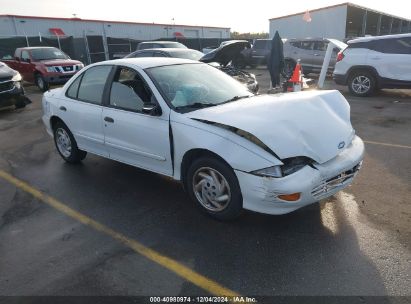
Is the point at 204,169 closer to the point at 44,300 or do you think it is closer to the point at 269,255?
the point at 269,255

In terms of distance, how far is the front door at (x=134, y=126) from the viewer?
404cm

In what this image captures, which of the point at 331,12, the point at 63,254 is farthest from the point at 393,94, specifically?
the point at 331,12

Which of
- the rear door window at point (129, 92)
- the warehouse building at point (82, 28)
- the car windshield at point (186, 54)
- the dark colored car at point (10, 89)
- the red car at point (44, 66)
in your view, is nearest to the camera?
the rear door window at point (129, 92)

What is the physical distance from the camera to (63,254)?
11.0ft

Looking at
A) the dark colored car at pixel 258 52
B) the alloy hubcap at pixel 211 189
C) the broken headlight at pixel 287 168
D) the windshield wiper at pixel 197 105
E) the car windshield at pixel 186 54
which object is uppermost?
the windshield wiper at pixel 197 105

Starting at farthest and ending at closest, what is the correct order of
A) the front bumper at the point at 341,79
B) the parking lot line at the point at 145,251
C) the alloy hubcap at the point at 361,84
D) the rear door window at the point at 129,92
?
1. the front bumper at the point at 341,79
2. the alloy hubcap at the point at 361,84
3. the rear door window at the point at 129,92
4. the parking lot line at the point at 145,251

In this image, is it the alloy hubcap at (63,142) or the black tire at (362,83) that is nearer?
the alloy hubcap at (63,142)

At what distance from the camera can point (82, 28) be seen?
2877 cm

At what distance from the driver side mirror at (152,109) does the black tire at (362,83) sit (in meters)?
8.69

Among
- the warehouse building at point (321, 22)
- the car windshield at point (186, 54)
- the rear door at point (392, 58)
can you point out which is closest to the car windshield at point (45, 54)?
the car windshield at point (186, 54)

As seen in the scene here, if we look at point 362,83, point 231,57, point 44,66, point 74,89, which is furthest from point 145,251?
point 44,66

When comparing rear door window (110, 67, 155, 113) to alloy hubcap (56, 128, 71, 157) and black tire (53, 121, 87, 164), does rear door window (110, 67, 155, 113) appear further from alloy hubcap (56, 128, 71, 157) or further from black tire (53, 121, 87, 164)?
alloy hubcap (56, 128, 71, 157)

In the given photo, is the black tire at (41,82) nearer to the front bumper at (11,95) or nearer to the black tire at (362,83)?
the front bumper at (11,95)

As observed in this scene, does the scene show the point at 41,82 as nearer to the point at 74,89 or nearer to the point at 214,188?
the point at 74,89
